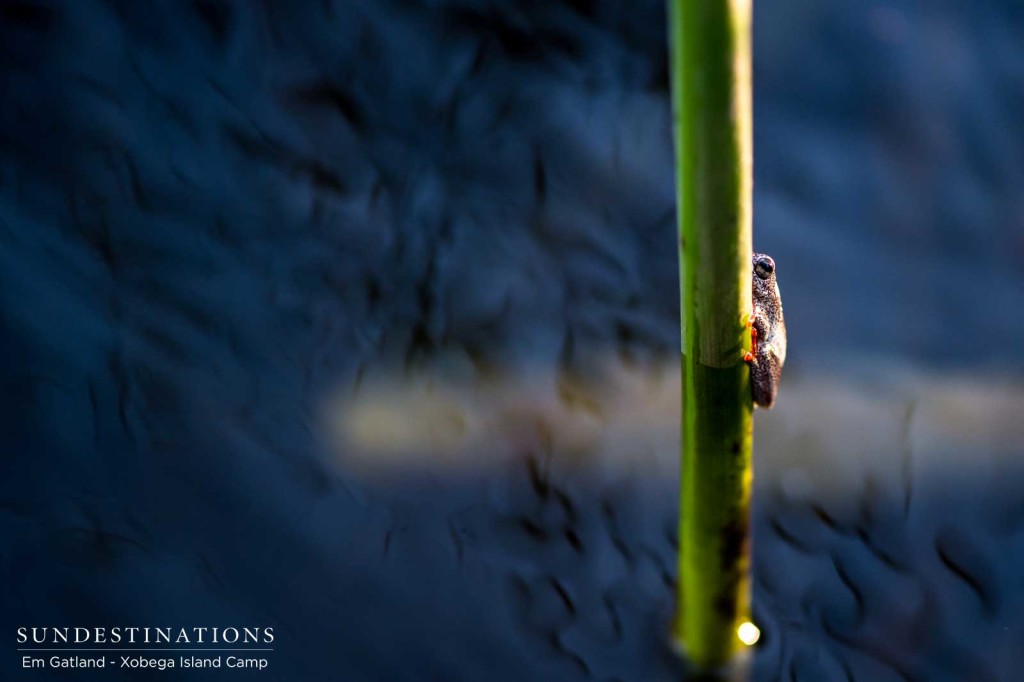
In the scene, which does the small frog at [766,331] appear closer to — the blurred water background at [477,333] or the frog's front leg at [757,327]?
the frog's front leg at [757,327]

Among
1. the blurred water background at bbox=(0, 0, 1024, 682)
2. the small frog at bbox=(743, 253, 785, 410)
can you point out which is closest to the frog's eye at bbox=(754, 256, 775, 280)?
the small frog at bbox=(743, 253, 785, 410)

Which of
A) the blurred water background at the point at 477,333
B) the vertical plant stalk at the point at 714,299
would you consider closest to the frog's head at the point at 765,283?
the vertical plant stalk at the point at 714,299

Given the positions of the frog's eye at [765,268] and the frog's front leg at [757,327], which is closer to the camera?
the frog's front leg at [757,327]

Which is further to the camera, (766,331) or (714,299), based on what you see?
(766,331)

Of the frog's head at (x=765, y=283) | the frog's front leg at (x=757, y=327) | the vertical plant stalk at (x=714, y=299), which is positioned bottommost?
the vertical plant stalk at (x=714, y=299)

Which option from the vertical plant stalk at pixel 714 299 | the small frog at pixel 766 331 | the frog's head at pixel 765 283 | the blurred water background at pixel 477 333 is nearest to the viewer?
the vertical plant stalk at pixel 714 299

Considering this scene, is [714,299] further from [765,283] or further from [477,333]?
[477,333]

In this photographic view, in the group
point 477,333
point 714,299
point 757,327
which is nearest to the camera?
point 714,299

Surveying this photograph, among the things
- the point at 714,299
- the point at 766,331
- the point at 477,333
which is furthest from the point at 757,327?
the point at 477,333
